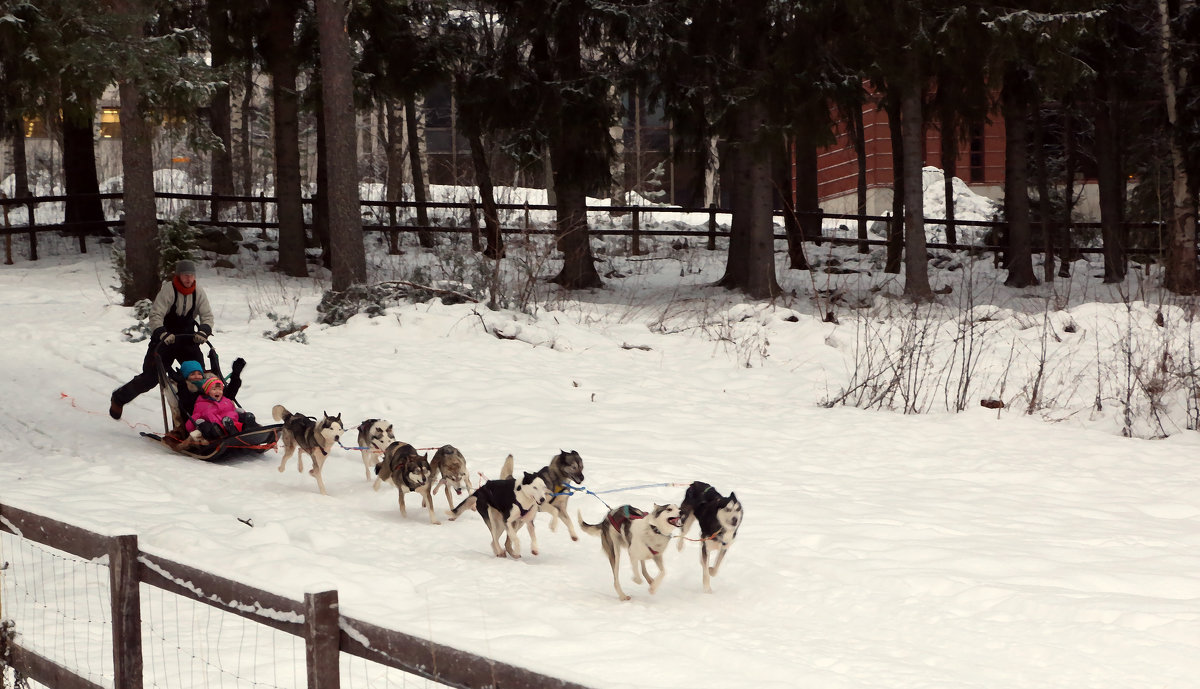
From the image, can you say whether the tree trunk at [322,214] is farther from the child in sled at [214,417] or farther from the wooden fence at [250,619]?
the wooden fence at [250,619]

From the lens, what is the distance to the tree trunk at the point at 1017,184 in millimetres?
23188

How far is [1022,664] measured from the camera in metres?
5.86

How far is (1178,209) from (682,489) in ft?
51.8

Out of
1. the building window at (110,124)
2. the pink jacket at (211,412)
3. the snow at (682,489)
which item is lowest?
the snow at (682,489)

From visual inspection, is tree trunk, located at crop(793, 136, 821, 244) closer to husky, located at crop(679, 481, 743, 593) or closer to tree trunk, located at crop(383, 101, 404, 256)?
tree trunk, located at crop(383, 101, 404, 256)

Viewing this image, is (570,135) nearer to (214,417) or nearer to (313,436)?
(214,417)

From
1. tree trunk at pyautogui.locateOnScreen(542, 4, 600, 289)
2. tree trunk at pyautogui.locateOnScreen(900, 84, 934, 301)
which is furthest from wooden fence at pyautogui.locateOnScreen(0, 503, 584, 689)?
tree trunk at pyautogui.locateOnScreen(900, 84, 934, 301)

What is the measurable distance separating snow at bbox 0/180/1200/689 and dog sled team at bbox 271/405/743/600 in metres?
0.18

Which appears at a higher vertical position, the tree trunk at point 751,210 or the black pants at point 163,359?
the tree trunk at point 751,210

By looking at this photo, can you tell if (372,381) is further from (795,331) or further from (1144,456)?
(1144,456)

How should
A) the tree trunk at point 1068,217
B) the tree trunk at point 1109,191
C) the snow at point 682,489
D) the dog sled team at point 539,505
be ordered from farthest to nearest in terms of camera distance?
the tree trunk at point 1068,217
the tree trunk at point 1109,191
the dog sled team at point 539,505
the snow at point 682,489

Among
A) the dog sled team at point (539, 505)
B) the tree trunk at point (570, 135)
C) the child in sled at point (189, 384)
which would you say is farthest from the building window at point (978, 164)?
the dog sled team at point (539, 505)

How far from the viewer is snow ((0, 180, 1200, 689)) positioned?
6004mm

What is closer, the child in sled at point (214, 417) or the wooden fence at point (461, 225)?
the child in sled at point (214, 417)
